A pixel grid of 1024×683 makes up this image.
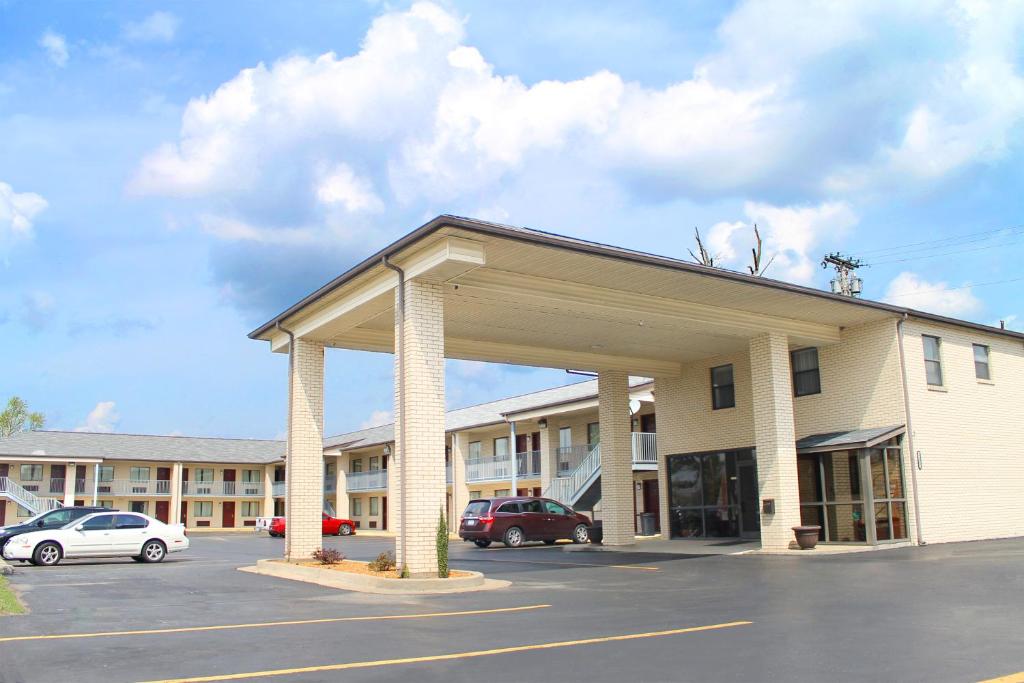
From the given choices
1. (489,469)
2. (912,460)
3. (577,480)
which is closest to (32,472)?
(489,469)

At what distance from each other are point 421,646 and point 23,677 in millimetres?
3398

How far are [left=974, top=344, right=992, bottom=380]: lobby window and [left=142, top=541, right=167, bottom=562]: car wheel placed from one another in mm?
22198

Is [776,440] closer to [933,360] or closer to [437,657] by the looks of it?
[933,360]

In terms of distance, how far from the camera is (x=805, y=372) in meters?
25.0

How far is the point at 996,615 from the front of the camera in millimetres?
10055

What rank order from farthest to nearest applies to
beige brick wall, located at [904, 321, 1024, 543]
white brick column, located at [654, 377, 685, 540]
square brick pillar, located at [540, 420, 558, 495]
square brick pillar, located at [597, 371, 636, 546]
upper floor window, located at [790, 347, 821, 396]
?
square brick pillar, located at [540, 420, 558, 495]
white brick column, located at [654, 377, 685, 540]
square brick pillar, located at [597, 371, 636, 546]
upper floor window, located at [790, 347, 821, 396]
beige brick wall, located at [904, 321, 1024, 543]

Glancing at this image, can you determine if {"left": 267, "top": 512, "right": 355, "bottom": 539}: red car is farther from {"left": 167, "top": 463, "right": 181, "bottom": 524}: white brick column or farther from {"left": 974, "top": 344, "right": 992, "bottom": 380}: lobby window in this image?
{"left": 974, "top": 344, "right": 992, "bottom": 380}: lobby window

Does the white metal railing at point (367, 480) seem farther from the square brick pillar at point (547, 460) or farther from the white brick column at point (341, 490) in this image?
the square brick pillar at point (547, 460)

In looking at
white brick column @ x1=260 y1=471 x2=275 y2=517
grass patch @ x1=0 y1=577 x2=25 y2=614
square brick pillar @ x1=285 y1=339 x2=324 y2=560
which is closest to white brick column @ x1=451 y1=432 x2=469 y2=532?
white brick column @ x1=260 y1=471 x2=275 y2=517

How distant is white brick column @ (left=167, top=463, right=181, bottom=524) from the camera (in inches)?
2434

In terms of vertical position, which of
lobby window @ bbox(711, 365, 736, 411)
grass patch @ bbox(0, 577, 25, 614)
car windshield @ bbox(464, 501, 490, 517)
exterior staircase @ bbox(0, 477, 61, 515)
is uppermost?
lobby window @ bbox(711, 365, 736, 411)

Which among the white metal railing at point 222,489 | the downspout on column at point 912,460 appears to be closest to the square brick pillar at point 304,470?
the downspout on column at point 912,460

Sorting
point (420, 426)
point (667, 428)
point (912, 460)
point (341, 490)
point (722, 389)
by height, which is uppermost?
point (722, 389)

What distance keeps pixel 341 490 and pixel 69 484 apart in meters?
16.9
